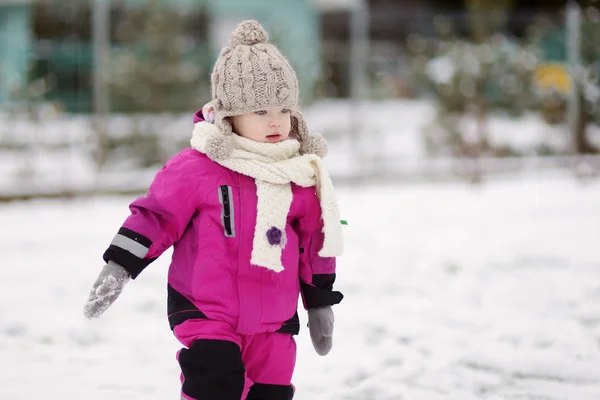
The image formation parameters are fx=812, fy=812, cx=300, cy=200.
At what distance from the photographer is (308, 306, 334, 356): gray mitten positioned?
234 cm

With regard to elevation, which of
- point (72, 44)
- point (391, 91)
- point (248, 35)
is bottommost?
point (391, 91)

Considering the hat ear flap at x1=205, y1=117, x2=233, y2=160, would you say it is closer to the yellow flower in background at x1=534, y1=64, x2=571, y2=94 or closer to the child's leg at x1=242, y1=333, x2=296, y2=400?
the child's leg at x1=242, y1=333, x2=296, y2=400

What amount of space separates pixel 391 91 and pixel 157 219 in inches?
307

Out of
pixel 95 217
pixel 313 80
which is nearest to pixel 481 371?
pixel 95 217

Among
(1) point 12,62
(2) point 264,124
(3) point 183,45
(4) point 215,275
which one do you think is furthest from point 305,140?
(3) point 183,45

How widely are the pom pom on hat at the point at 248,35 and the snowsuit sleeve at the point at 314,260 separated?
47 cm

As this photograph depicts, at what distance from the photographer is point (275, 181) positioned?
2195mm

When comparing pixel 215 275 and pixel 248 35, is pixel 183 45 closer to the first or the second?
pixel 248 35

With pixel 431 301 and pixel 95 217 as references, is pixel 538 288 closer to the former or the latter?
pixel 431 301

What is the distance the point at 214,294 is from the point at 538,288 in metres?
3.08

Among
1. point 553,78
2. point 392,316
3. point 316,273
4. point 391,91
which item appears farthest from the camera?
point 553,78

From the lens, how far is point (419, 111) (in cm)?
1009

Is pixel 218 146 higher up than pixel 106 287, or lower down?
higher up

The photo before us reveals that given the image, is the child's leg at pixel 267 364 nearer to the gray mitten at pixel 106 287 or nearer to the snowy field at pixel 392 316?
the gray mitten at pixel 106 287
